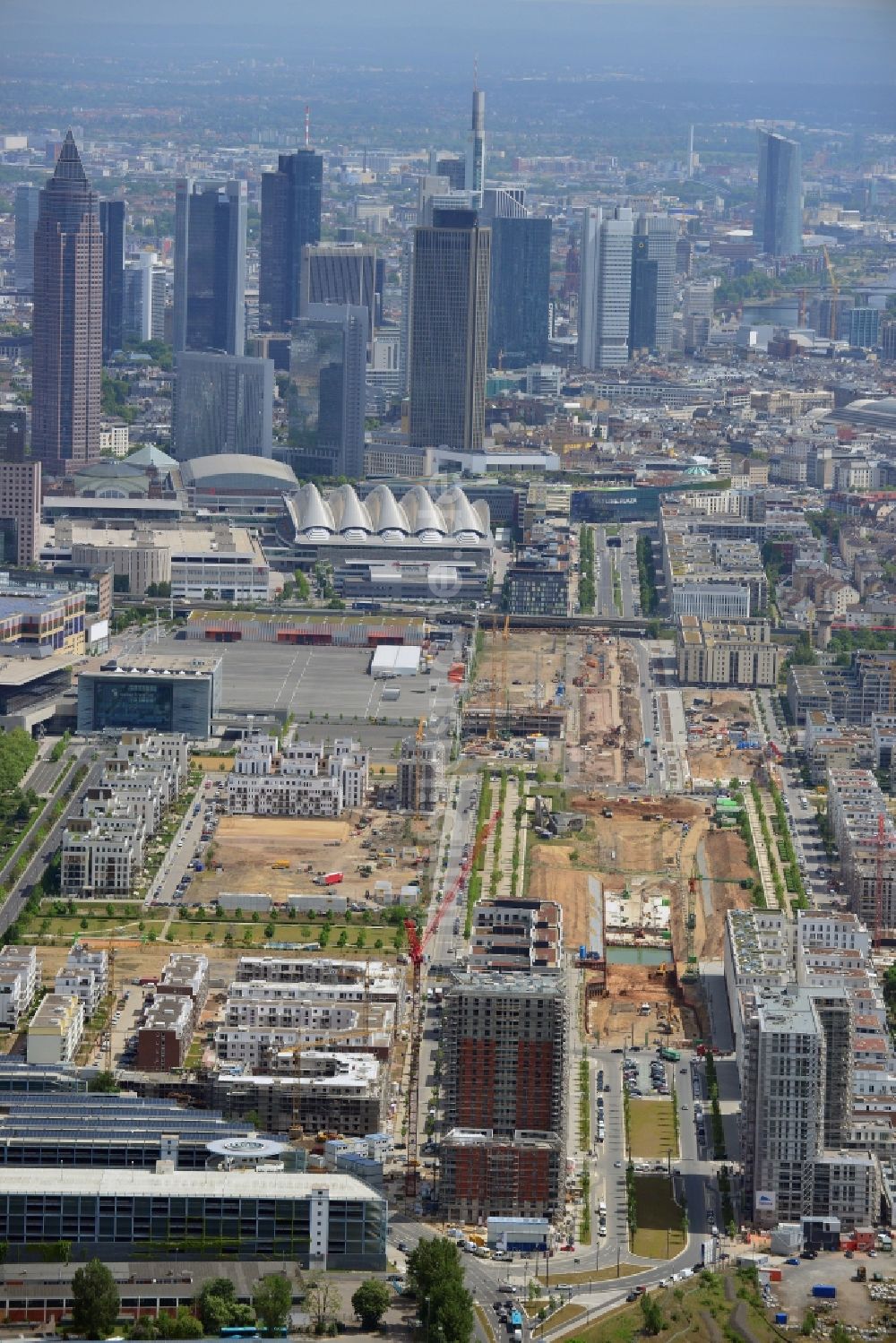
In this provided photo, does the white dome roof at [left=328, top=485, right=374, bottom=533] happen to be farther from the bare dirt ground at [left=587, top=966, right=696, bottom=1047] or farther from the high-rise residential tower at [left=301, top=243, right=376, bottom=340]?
the bare dirt ground at [left=587, top=966, right=696, bottom=1047]

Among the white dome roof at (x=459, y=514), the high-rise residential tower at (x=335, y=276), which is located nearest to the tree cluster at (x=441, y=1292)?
the white dome roof at (x=459, y=514)

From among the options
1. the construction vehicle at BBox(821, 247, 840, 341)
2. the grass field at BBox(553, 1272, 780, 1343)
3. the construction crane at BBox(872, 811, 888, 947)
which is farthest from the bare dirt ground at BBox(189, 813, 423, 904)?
the construction vehicle at BBox(821, 247, 840, 341)

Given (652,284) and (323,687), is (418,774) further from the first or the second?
(652,284)

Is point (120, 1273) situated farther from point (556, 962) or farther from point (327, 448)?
point (327, 448)

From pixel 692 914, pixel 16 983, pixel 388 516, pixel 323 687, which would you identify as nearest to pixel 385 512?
pixel 388 516

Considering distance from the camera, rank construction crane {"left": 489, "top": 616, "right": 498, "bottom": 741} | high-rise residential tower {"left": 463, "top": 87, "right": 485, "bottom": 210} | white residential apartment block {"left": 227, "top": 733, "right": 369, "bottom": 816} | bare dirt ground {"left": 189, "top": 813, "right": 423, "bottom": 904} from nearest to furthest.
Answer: bare dirt ground {"left": 189, "top": 813, "right": 423, "bottom": 904}, white residential apartment block {"left": 227, "top": 733, "right": 369, "bottom": 816}, construction crane {"left": 489, "top": 616, "right": 498, "bottom": 741}, high-rise residential tower {"left": 463, "top": 87, "right": 485, "bottom": 210}

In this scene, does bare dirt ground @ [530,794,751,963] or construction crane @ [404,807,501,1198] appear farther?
bare dirt ground @ [530,794,751,963]

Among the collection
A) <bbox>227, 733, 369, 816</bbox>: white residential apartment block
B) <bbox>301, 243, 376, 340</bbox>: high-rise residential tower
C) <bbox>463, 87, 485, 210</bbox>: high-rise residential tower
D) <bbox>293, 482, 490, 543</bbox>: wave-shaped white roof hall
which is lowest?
<bbox>227, 733, 369, 816</bbox>: white residential apartment block
